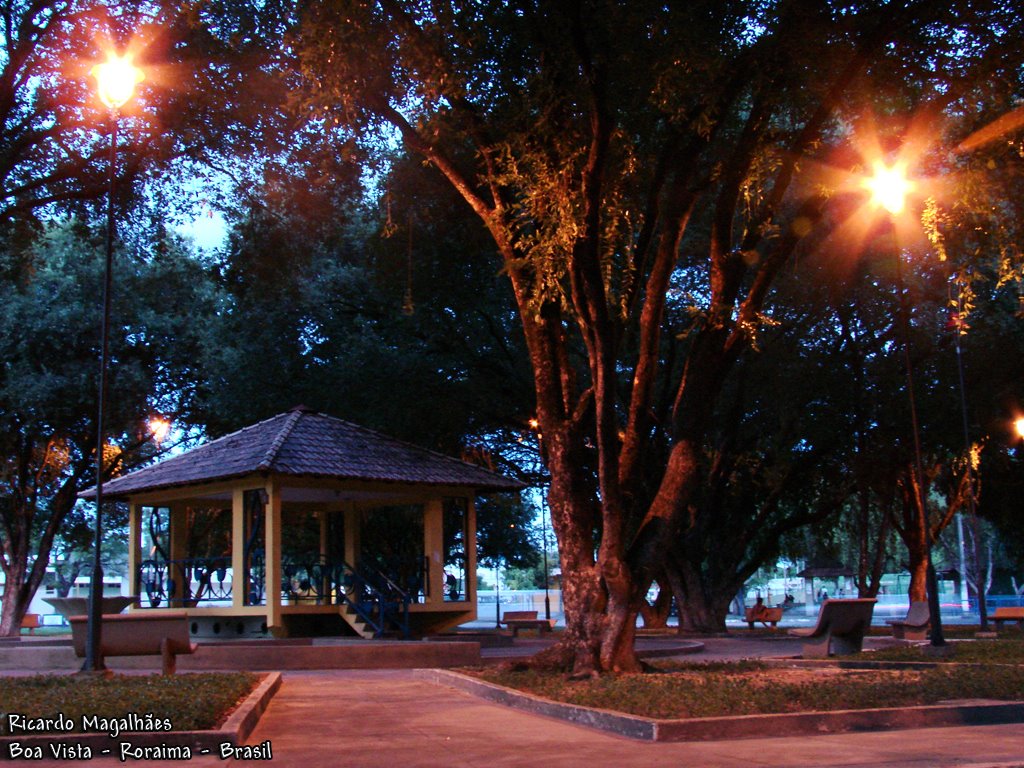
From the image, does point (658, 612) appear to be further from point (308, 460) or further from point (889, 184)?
point (889, 184)

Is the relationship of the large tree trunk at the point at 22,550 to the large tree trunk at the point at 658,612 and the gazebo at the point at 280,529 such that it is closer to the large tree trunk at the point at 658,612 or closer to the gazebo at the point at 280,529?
the gazebo at the point at 280,529

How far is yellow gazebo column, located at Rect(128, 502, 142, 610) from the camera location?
24969mm

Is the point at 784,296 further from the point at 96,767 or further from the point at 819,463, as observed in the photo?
the point at 96,767

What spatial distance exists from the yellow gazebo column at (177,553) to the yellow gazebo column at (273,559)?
346 centimetres

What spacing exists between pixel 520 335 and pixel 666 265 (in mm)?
12809

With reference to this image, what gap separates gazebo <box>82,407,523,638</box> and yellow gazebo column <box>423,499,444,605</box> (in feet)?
0.08

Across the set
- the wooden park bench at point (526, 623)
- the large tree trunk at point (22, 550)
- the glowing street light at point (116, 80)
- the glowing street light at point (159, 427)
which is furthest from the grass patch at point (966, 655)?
the large tree trunk at point (22, 550)

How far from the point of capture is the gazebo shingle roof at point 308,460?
21875 millimetres

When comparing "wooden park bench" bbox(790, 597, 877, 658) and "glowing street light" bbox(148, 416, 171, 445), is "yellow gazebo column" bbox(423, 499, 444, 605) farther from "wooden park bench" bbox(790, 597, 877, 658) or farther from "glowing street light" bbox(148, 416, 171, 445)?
"glowing street light" bbox(148, 416, 171, 445)

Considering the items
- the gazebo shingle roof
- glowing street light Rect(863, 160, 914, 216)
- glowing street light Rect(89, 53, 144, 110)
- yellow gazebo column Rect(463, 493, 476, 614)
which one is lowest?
yellow gazebo column Rect(463, 493, 476, 614)

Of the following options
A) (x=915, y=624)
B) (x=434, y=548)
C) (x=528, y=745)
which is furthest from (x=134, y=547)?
(x=528, y=745)

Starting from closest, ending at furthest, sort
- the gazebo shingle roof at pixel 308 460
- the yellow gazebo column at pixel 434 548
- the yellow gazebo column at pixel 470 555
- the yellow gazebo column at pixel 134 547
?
the gazebo shingle roof at pixel 308 460 → the yellow gazebo column at pixel 434 548 → the yellow gazebo column at pixel 134 547 → the yellow gazebo column at pixel 470 555

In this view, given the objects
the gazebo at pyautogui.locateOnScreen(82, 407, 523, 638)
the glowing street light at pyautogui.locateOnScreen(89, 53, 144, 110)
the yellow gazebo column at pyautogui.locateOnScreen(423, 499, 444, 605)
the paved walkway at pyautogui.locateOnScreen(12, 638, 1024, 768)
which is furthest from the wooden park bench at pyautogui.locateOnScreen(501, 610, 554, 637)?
the paved walkway at pyautogui.locateOnScreen(12, 638, 1024, 768)

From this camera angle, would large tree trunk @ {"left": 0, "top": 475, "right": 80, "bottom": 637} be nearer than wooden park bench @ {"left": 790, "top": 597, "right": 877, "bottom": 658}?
No
